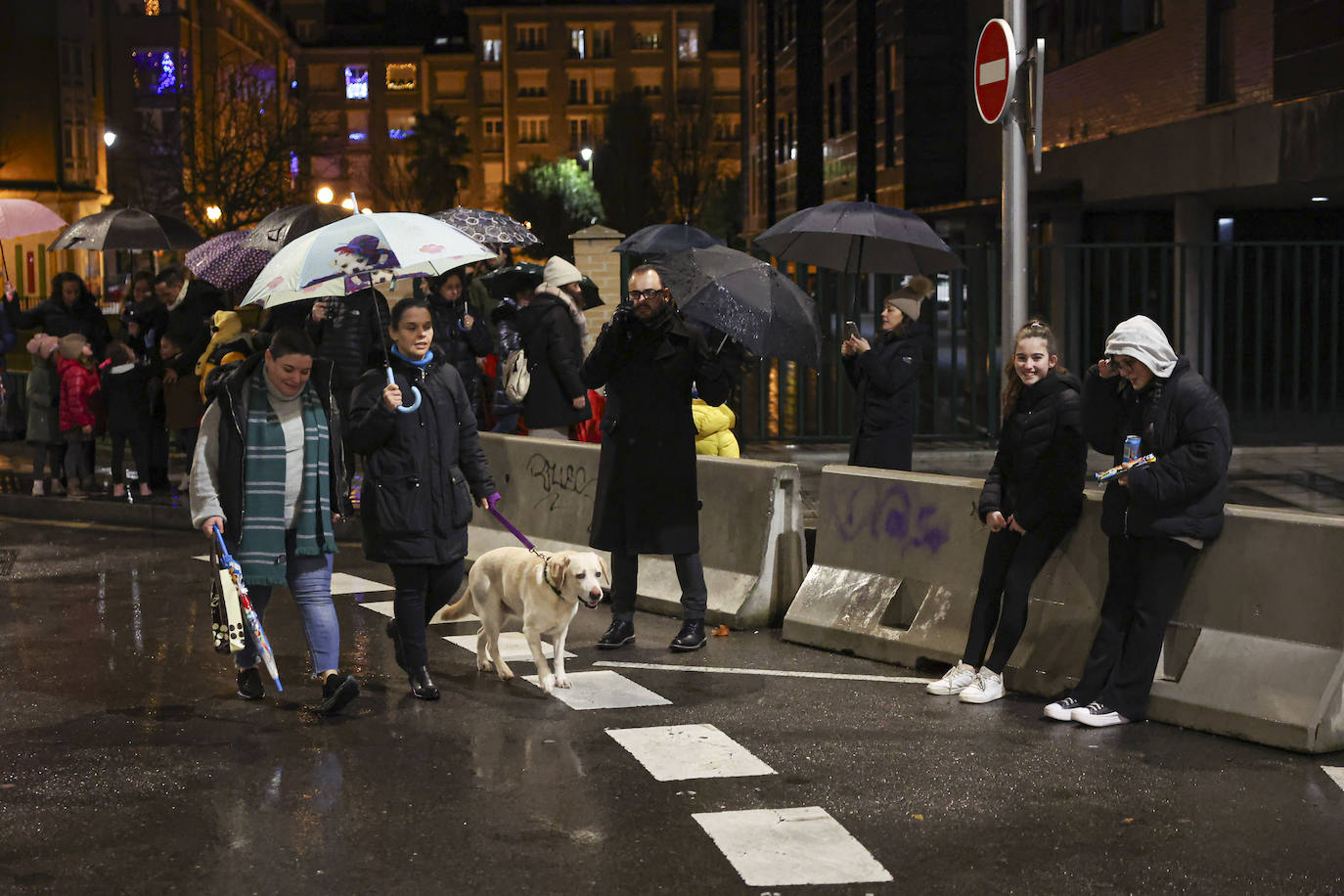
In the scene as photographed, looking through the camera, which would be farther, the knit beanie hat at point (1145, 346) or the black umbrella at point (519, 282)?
the black umbrella at point (519, 282)

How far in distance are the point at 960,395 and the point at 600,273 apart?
32.9 feet

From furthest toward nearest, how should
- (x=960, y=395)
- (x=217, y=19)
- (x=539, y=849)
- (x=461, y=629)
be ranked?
(x=217, y=19) → (x=960, y=395) → (x=461, y=629) → (x=539, y=849)

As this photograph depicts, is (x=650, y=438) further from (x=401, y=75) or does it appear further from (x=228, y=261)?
(x=401, y=75)

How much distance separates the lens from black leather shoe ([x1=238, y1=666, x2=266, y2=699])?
778 centimetres

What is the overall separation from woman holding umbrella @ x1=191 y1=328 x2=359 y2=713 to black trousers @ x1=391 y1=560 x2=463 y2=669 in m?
0.38

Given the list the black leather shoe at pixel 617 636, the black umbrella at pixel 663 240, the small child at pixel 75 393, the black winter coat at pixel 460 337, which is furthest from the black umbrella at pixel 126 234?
the black leather shoe at pixel 617 636

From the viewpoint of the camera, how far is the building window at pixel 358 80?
128375 millimetres

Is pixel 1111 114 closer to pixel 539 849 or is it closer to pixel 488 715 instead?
pixel 488 715

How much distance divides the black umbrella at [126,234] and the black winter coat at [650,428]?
902 cm

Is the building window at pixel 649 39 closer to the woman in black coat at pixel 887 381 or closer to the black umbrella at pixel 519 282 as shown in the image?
the black umbrella at pixel 519 282

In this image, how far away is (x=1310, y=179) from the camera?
19094 millimetres

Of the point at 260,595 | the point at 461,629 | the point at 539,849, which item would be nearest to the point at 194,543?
the point at 461,629

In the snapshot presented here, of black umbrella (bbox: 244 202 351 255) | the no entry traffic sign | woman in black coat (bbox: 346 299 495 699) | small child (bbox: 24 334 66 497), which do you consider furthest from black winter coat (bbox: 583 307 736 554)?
small child (bbox: 24 334 66 497)

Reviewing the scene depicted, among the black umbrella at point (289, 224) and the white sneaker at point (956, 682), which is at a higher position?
the black umbrella at point (289, 224)
